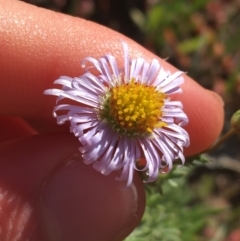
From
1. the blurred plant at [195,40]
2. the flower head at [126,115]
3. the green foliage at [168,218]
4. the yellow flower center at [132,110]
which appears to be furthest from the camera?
the blurred plant at [195,40]

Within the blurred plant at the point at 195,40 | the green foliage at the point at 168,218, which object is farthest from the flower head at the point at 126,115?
the blurred plant at the point at 195,40

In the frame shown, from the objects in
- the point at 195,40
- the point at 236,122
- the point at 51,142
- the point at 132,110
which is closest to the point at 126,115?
the point at 132,110

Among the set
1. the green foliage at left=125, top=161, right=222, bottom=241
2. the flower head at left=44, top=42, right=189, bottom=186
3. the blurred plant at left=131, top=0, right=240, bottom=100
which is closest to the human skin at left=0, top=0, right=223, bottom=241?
the flower head at left=44, top=42, right=189, bottom=186

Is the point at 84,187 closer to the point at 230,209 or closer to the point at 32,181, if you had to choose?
the point at 32,181

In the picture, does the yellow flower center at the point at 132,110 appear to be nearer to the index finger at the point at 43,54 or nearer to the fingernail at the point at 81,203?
the fingernail at the point at 81,203

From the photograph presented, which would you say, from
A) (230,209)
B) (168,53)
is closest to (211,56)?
(168,53)

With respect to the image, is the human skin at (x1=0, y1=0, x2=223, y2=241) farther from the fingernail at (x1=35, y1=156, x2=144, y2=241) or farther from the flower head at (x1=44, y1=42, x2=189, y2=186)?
the flower head at (x1=44, y1=42, x2=189, y2=186)

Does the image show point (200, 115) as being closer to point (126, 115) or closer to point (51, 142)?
point (126, 115)
